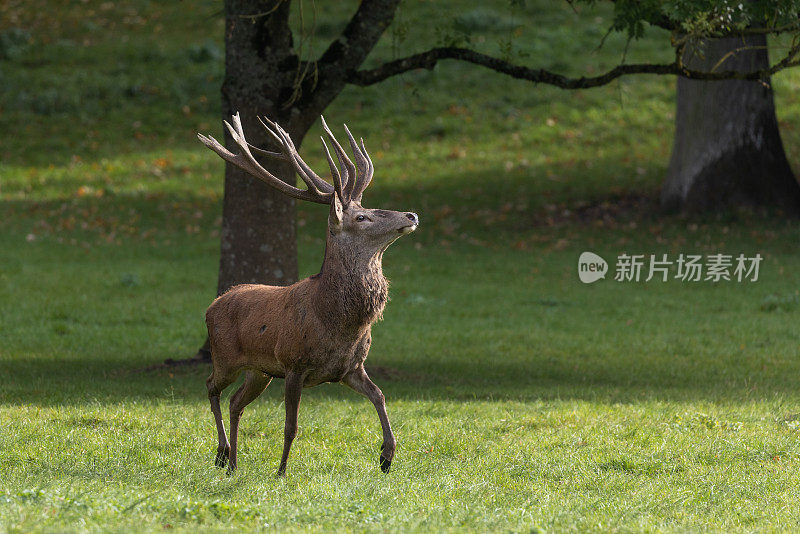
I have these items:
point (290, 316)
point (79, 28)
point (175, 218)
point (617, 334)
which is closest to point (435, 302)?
point (617, 334)

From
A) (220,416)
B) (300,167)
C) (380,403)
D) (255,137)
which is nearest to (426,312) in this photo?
(255,137)

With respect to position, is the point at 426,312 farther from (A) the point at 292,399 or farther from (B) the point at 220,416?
(A) the point at 292,399

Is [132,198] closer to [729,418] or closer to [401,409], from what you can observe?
[401,409]

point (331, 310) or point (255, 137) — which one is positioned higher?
point (255, 137)

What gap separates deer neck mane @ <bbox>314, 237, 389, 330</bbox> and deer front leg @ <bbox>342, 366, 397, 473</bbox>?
462 millimetres

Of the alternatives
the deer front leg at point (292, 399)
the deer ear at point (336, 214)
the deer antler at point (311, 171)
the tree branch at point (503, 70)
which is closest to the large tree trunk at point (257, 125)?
the tree branch at point (503, 70)

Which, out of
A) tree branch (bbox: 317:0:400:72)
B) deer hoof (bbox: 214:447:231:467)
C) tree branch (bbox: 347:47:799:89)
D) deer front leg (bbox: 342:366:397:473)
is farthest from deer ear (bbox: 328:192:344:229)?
tree branch (bbox: 317:0:400:72)

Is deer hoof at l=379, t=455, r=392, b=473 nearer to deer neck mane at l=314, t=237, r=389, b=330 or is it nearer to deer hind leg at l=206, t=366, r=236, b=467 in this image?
deer neck mane at l=314, t=237, r=389, b=330

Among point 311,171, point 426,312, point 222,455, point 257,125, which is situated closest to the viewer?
point 311,171

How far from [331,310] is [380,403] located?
2.50 ft

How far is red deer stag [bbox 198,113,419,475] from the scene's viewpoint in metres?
6.71

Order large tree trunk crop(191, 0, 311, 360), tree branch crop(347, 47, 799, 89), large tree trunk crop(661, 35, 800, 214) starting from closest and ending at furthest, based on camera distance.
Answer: tree branch crop(347, 47, 799, 89)
large tree trunk crop(191, 0, 311, 360)
large tree trunk crop(661, 35, 800, 214)

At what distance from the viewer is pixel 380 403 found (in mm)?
6918

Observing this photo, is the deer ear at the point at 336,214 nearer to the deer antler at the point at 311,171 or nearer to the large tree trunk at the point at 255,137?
the deer antler at the point at 311,171
